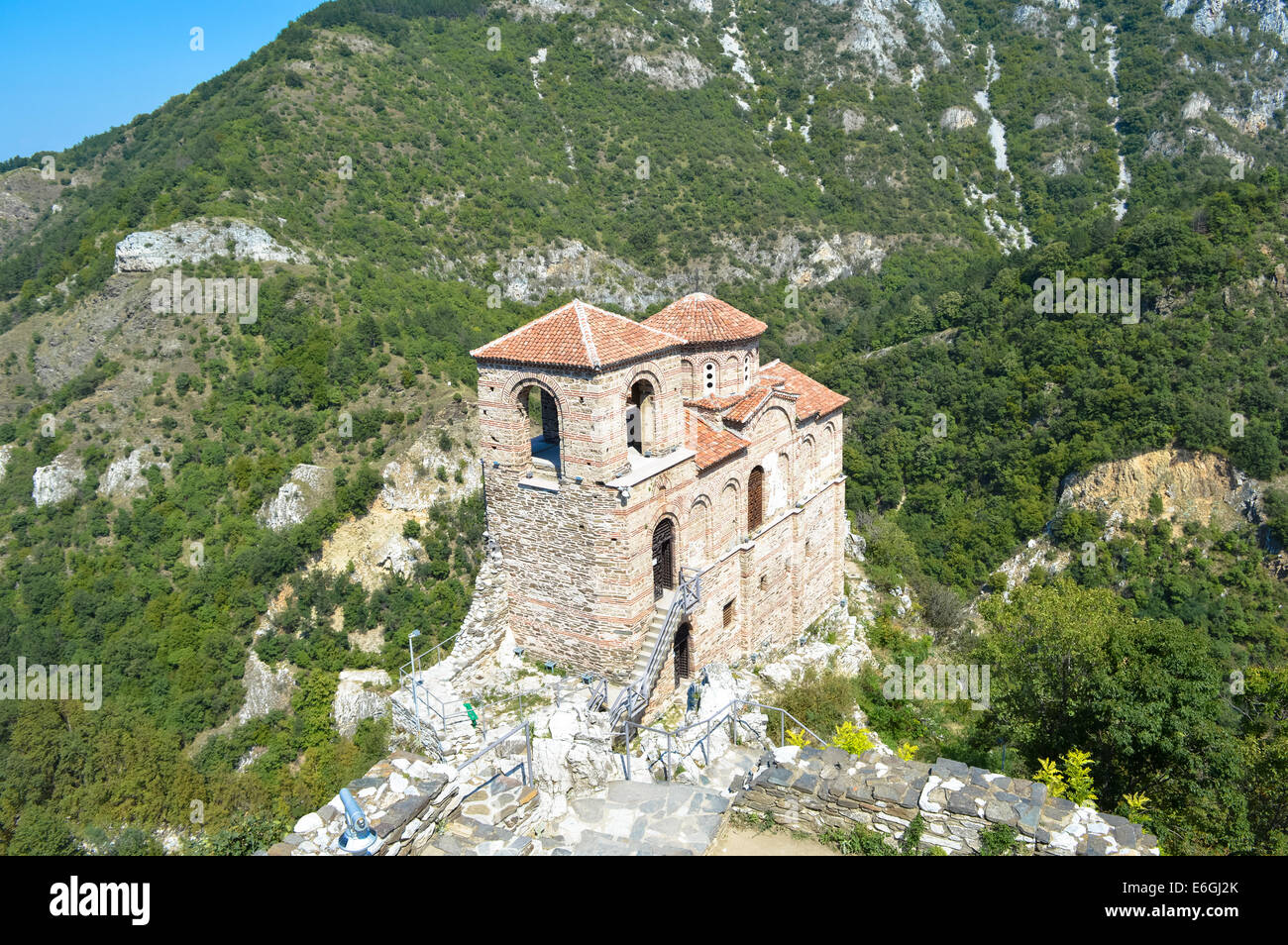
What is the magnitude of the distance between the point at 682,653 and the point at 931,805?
1134 cm

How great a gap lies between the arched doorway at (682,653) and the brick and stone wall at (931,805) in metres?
9.16

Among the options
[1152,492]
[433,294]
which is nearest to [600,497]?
[1152,492]

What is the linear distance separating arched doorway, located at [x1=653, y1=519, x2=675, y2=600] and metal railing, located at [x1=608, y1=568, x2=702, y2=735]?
354 millimetres

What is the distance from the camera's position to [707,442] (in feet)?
72.4

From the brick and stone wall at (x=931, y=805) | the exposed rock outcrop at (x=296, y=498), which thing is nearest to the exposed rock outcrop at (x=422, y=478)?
the exposed rock outcrop at (x=296, y=498)

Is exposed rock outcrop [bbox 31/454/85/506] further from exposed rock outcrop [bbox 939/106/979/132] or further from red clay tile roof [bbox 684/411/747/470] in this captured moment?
exposed rock outcrop [bbox 939/106/979/132]

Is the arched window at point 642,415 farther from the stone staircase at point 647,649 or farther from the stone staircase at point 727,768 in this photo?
the stone staircase at point 727,768

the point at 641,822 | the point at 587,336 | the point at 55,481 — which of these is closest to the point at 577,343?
the point at 587,336

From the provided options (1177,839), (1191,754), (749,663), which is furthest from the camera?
(749,663)

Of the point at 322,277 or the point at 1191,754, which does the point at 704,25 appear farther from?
the point at 1191,754

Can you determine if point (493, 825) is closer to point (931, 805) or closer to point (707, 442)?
point (931, 805)

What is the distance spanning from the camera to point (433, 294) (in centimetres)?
6181

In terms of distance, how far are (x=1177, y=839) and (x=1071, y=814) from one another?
17.6 ft
